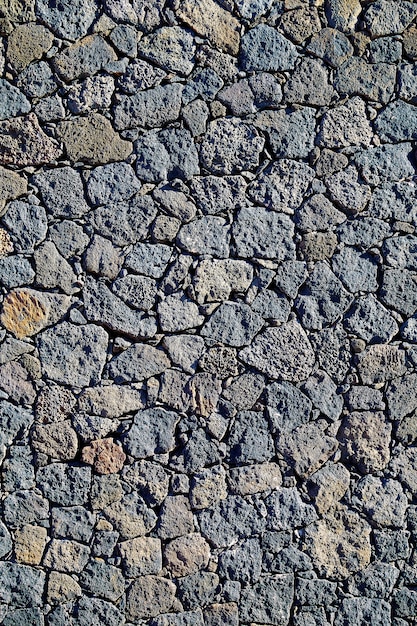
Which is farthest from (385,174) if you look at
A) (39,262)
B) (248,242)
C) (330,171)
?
(39,262)

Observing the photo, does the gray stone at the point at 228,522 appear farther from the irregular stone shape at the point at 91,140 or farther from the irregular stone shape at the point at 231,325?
the irregular stone shape at the point at 91,140

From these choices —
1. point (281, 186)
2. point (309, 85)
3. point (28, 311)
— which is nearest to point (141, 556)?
point (28, 311)

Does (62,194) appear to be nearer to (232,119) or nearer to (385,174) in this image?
(232,119)

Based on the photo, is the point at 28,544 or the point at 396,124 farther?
the point at 396,124

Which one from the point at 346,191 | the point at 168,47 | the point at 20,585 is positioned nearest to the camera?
the point at 20,585

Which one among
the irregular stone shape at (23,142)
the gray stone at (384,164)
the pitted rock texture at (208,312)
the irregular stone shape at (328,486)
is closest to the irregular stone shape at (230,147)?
the pitted rock texture at (208,312)

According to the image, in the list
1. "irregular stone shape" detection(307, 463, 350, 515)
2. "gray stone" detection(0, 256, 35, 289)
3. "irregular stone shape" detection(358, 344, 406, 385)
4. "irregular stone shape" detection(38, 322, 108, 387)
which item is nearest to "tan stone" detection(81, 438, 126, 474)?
"irregular stone shape" detection(38, 322, 108, 387)

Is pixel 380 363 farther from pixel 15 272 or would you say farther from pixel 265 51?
pixel 15 272
